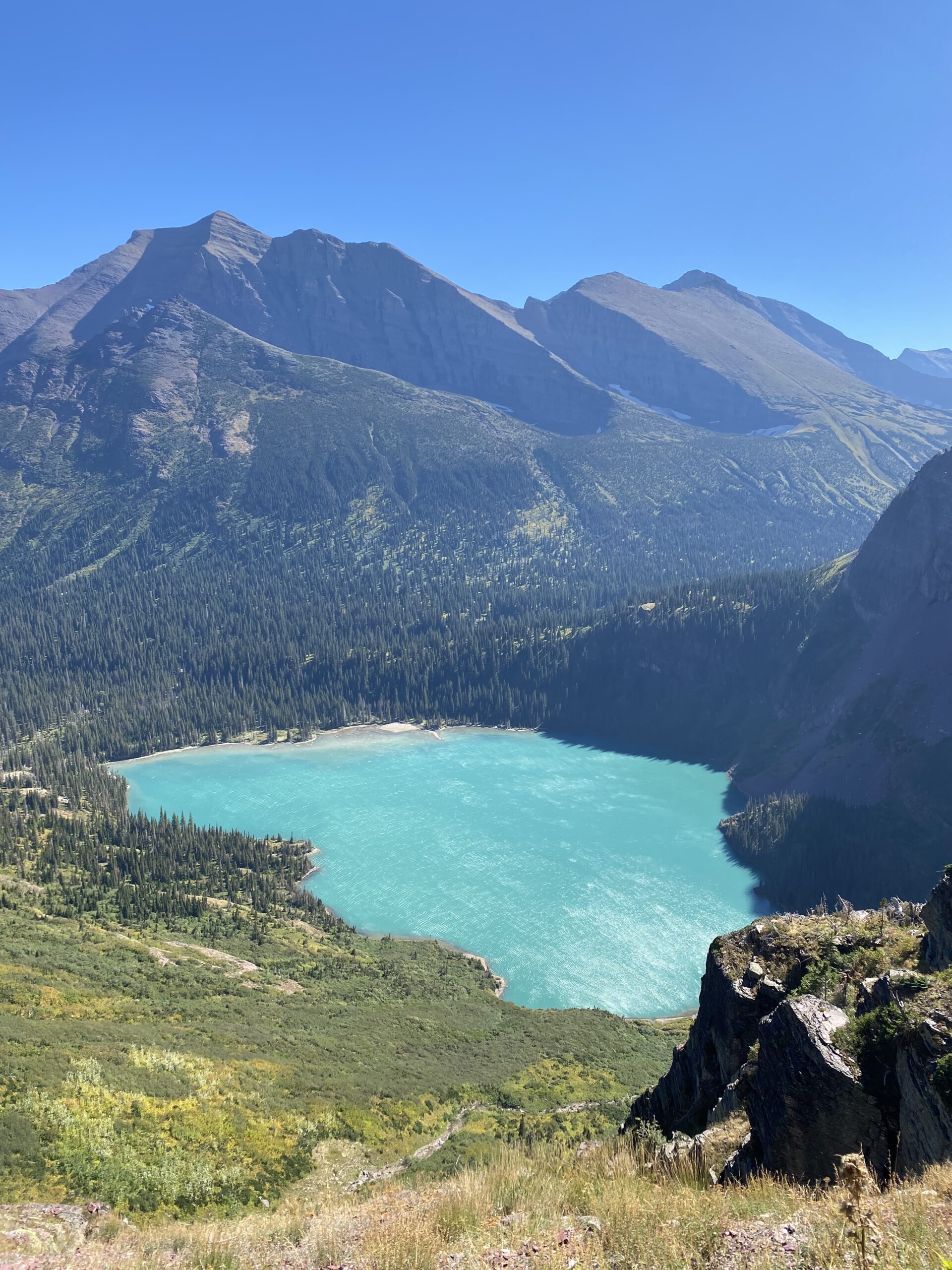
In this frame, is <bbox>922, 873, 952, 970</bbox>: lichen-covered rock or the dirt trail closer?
<bbox>922, 873, 952, 970</bbox>: lichen-covered rock

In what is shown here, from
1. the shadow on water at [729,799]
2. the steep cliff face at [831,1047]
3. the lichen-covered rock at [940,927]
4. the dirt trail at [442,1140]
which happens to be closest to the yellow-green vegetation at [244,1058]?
the dirt trail at [442,1140]

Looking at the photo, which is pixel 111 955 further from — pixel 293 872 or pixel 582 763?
pixel 582 763

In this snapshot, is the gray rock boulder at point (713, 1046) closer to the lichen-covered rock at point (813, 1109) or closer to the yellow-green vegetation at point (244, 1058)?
the lichen-covered rock at point (813, 1109)

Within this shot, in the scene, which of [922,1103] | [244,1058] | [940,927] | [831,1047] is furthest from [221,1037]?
[922,1103]

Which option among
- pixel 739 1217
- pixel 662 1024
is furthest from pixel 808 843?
pixel 739 1217

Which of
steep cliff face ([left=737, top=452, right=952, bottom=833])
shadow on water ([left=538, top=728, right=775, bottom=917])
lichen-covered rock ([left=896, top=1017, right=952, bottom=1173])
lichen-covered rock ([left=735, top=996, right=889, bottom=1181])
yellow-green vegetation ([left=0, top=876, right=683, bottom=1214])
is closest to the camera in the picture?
lichen-covered rock ([left=896, top=1017, right=952, bottom=1173])

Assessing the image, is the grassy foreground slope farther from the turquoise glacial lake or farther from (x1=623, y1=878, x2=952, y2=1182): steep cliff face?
(x1=623, y1=878, x2=952, y2=1182): steep cliff face

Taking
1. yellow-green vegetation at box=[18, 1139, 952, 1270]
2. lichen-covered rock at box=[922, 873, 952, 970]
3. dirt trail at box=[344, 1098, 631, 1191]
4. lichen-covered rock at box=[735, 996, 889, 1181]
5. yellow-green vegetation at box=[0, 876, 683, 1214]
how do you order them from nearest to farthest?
yellow-green vegetation at box=[18, 1139, 952, 1270], lichen-covered rock at box=[735, 996, 889, 1181], lichen-covered rock at box=[922, 873, 952, 970], yellow-green vegetation at box=[0, 876, 683, 1214], dirt trail at box=[344, 1098, 631, 1191]

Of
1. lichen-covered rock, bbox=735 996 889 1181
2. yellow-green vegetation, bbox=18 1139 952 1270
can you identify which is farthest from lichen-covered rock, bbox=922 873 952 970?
yellow-green vegetation, bbox=18 1139 952 1270
